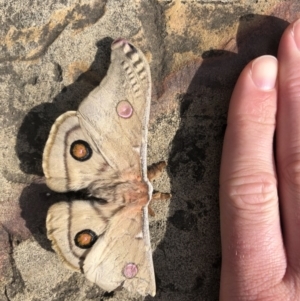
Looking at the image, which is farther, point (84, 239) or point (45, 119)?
point (45, 119)

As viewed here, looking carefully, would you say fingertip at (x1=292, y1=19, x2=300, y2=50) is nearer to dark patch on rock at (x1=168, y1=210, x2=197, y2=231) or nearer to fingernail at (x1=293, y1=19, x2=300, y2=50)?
fingernail at (x1=293, y1=19, x2=300, y2=50)

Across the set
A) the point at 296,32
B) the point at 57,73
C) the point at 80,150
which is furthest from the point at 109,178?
the point at 296,32

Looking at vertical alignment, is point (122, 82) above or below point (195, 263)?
above

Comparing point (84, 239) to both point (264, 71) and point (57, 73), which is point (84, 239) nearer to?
point (57, 73)

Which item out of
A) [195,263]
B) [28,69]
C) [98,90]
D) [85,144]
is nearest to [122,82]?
[98,90]

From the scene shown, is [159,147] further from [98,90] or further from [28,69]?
[28,69]

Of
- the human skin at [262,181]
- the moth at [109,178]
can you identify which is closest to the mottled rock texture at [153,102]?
the human skin at [262,181]
